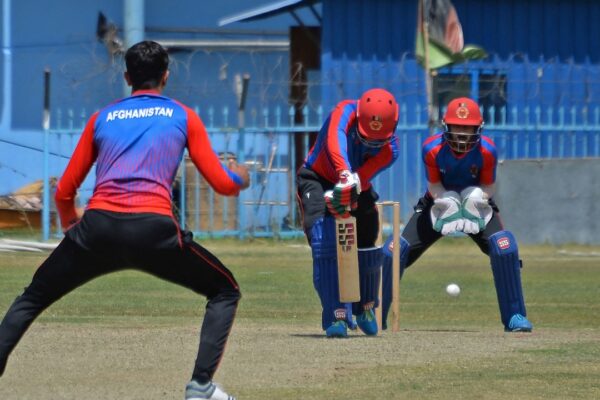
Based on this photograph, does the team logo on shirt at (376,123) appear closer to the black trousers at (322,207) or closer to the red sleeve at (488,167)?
the black trousers at (322,207)

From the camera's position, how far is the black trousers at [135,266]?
694 centimetres

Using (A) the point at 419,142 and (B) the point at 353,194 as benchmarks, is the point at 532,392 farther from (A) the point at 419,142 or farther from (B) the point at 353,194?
(A) the point at 419,142

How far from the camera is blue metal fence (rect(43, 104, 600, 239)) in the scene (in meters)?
21.8

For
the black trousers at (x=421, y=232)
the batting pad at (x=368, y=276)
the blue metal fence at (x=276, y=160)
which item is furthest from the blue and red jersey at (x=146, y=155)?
the blue metal fence at (x=276, y=160)

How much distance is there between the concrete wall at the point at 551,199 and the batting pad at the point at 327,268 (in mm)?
11501

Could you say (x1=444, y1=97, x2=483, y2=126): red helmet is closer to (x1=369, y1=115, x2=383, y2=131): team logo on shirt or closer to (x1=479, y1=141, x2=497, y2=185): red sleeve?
(x1=479, y1=141, x2=497, y2=185): red sleeve

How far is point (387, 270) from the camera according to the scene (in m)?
11.9

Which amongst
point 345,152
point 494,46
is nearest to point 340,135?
point 345,152

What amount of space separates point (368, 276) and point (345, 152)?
116cm

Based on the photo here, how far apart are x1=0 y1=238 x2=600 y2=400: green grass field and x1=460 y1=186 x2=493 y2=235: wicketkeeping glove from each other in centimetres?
83

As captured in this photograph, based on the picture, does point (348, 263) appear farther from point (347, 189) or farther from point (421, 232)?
point (421, 232)

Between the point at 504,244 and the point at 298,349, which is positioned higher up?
the point at 504,244

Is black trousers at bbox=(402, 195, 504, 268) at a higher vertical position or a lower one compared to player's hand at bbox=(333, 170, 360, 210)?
lower

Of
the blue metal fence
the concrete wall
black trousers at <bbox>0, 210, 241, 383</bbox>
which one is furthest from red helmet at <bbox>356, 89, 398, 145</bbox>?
the concrete wall
